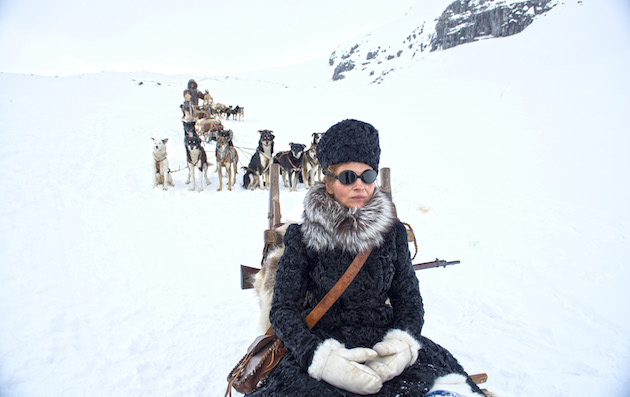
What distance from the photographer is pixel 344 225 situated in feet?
5.48

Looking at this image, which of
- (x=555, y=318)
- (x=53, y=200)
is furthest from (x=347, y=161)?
(x=53, y=200)

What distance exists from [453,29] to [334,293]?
42.3m

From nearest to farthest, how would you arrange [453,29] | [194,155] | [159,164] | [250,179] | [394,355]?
[394,355], [159,164], [194,155], [250,179], [453,29]

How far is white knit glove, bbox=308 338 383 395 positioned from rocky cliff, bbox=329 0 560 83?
29.7 meters

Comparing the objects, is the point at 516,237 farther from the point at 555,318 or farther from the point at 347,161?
the point at 347,161

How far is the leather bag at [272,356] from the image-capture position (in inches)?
62.7

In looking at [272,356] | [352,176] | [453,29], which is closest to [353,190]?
[352,176]

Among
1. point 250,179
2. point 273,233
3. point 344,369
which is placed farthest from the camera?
point 250,179

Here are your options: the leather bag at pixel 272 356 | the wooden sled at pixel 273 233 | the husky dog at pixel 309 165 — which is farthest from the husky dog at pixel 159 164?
the leather bag at pixel 272 356

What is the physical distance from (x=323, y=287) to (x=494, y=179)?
20.5 feet

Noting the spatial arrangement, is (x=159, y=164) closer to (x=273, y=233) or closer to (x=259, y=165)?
(x=259, y=165)

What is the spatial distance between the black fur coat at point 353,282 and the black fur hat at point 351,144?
20 cm

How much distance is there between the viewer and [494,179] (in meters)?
6.73

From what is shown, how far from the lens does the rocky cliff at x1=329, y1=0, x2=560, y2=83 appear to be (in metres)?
30.8
